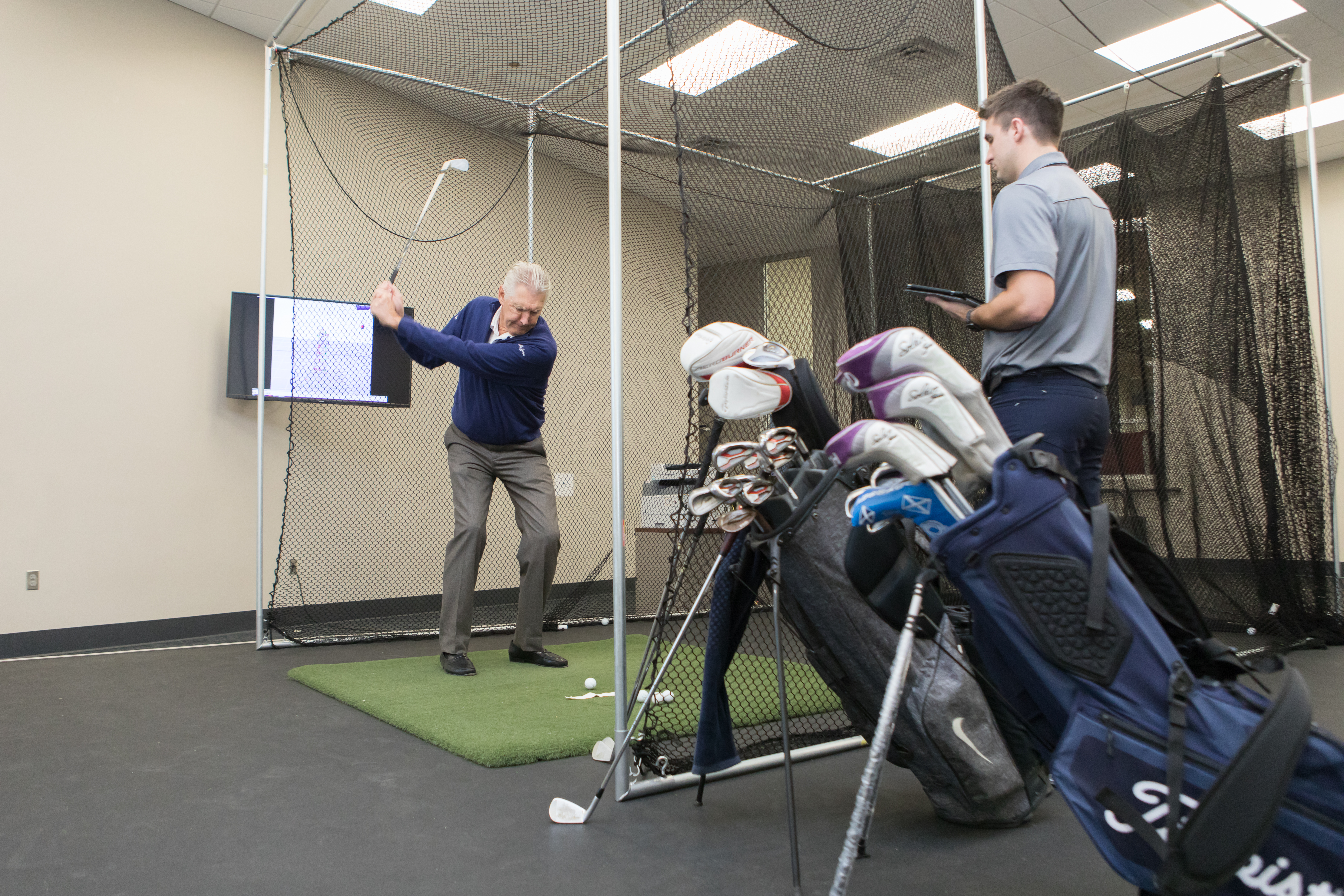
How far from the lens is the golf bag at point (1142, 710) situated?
97cm

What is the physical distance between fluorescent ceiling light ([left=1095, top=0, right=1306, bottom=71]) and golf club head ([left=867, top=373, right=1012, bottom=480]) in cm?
506

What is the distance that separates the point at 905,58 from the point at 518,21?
2050 millimetres

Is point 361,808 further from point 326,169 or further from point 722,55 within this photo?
point 326,169

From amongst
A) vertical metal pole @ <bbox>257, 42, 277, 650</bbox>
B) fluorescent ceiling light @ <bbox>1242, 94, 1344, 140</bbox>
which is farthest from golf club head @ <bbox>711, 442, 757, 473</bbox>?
fluorescent ceiling light @ <bbox>1242, 94, 1344, 140</bbox>

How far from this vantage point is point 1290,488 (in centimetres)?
445

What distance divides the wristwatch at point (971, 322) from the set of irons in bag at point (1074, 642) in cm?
42

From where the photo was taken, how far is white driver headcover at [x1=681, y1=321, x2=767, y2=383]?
5.63 feet

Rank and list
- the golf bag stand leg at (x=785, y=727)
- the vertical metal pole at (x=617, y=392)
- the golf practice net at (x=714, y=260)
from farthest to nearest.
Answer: the golf practice net at (x=714, y=260), the vertical metal pole at (x=617, y=392), the golf bag stand leg at (x=785, y=727)

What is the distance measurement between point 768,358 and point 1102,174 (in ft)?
12.5

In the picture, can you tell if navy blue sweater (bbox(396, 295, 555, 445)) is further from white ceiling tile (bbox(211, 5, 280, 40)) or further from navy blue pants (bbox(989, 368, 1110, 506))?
white ceiling tile (bbox(211, 5, 280, 40))

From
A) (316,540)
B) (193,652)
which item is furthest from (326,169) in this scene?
(193,652)

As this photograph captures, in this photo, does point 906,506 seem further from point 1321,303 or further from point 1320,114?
point 1320,114

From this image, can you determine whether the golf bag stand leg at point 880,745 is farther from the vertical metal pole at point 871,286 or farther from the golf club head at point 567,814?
the vertical metal pole at point 871,286

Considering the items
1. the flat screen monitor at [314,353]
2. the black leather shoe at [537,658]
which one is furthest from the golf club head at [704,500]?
the flat screen monitor at [314,353]
